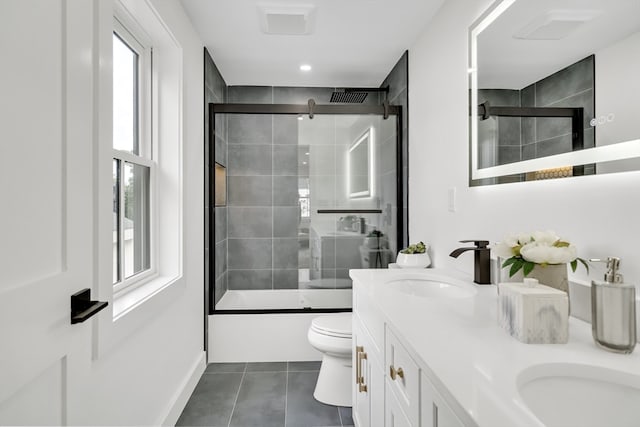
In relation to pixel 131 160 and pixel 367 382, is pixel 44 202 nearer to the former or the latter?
pixel 131 160

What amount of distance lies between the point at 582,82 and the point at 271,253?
8.80ft

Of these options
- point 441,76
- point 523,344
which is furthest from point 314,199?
point 523,344

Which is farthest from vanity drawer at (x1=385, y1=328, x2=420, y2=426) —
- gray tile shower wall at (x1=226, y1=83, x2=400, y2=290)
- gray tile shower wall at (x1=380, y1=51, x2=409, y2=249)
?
gray tile shower wall at (x1=226, y1=83, x2=400, y2=290)

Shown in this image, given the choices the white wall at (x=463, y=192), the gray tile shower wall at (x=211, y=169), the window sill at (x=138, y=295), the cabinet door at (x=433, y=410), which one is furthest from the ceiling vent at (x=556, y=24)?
the gray tile shower wall at (x=211, y=169)

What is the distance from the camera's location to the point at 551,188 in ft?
3.95

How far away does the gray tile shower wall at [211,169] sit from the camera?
2.71 metres

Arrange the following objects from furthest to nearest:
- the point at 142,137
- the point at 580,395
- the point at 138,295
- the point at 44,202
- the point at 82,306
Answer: the point at 142,137, the point at 138,295, the point at 82,306, the point at 44,202, the point at 580,395

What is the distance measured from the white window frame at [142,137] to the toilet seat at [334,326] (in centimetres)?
105

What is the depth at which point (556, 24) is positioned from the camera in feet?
3.80

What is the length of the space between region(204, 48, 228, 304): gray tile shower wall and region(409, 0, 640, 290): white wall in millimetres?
1571

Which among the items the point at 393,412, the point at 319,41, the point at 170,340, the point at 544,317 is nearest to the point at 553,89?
the point at 544,317

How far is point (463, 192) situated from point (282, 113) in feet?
5.28

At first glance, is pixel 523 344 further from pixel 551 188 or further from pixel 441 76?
pixel 441 76

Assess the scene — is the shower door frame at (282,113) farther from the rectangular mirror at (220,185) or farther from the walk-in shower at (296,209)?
the rectangular mirror at (220,185)
